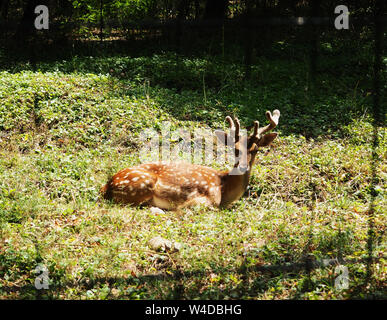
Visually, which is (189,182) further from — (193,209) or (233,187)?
(233,187)

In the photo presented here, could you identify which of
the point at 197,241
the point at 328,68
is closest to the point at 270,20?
the point at 328,68

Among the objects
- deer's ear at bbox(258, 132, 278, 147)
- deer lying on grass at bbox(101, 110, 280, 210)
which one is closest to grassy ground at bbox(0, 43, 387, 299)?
deer lying on grass at bbox(101, 110, 280, 210)

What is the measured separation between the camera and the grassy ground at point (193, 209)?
3.69 m

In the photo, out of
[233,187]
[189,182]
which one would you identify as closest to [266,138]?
[233,187]

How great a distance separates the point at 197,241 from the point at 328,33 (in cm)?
790

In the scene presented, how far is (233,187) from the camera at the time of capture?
5.35 metres

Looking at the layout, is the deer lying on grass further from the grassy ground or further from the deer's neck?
the grassy ground

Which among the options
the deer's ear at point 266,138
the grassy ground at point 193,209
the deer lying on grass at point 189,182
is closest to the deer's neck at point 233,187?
the deer lying on grass at point 189,182

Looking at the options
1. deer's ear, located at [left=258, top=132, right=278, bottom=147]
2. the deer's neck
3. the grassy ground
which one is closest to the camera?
the grassy ground

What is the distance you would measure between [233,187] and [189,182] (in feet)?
1.84

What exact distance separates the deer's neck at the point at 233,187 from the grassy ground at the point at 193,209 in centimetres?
23

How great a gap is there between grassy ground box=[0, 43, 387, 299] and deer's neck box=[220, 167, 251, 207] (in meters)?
0.23

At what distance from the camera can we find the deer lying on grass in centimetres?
515

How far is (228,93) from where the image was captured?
855 cm
